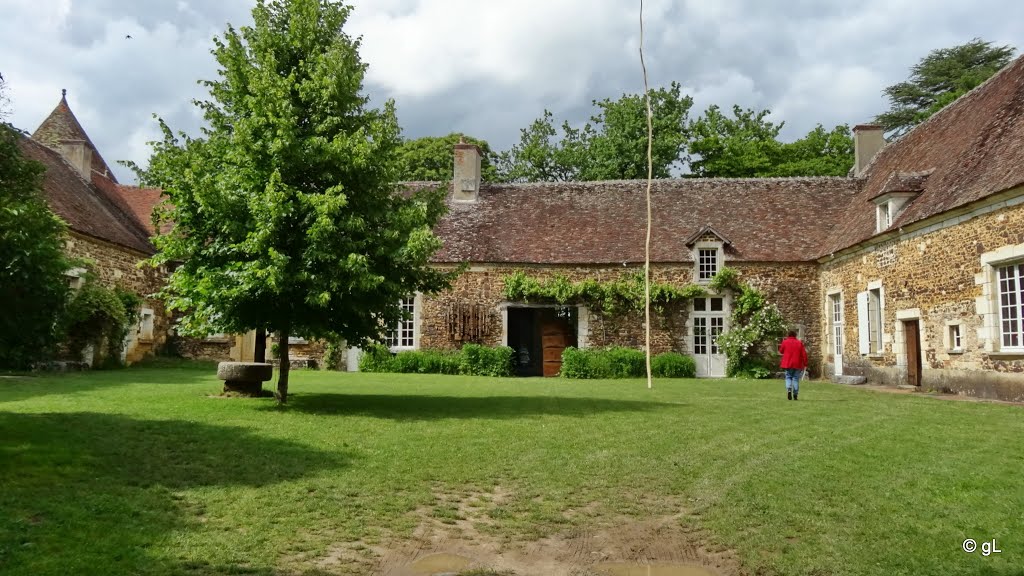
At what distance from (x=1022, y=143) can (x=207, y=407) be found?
49.4ft

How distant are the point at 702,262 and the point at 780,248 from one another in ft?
Answer: 7.96

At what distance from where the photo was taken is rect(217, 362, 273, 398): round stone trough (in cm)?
1188

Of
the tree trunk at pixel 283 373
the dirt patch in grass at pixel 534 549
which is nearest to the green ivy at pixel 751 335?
the tree trunk at pixel 283 373

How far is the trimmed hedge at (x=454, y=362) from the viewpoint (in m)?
21.2

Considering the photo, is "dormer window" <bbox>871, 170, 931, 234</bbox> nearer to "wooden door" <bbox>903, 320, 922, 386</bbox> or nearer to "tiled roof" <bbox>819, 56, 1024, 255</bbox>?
"tiled roof" <bbox>819, 56, 1024, 255</bbox>

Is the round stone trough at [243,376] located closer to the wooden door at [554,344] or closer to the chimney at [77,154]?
the wooden door at [554,344]

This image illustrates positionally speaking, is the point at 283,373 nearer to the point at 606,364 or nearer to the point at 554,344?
the point at 606,364

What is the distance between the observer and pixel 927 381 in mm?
15445

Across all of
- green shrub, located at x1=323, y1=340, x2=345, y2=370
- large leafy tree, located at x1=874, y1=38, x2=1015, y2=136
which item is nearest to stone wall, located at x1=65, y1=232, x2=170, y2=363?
green shrub, located at x1=323, y1=340, x2=345, y2=370

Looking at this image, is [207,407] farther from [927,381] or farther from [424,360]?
[927,381]

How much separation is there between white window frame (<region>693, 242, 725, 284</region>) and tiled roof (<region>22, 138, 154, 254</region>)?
1677cm

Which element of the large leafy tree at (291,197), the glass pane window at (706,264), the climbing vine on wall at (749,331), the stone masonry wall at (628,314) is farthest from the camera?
the glass pane window at (706,264)

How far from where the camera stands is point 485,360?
21.2 meters

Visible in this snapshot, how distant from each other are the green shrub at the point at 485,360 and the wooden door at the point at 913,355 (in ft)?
34.2
